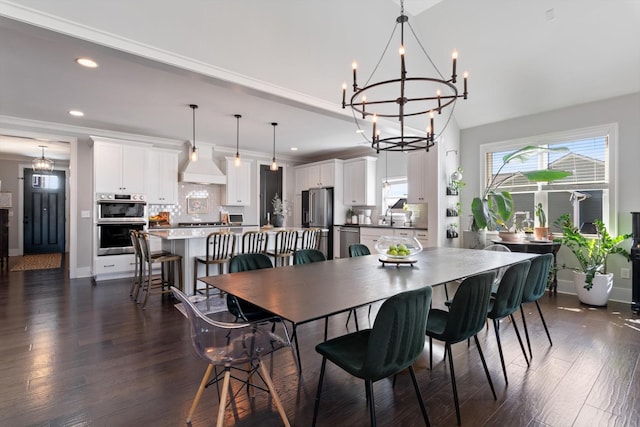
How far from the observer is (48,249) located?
882 cm

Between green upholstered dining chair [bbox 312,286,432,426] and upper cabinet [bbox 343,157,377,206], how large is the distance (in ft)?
18.1

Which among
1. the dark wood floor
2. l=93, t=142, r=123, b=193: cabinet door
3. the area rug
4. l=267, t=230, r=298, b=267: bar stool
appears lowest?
the dark wood floor

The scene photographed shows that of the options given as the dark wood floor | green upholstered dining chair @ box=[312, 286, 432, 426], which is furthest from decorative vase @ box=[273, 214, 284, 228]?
green upholstered dining chair @ box=[312, 286, 432, 426]

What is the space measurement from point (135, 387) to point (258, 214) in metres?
5.80

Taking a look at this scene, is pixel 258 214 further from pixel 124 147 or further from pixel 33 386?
pixel 33 386

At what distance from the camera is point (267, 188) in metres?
8.07

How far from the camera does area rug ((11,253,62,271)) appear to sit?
6523mm

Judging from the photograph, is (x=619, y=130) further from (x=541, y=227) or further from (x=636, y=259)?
(x=636, y=259)

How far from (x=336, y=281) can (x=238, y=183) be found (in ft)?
18.8

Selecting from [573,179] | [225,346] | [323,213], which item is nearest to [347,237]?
[323,213]

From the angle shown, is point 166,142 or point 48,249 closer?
point 166,142

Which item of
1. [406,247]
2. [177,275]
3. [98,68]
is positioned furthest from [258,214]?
[406,247]

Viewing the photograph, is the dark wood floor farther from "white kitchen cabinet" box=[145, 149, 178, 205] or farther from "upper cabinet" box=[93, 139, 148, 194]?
"white kitchen cabinet" box=[145, 149, 178, 205]

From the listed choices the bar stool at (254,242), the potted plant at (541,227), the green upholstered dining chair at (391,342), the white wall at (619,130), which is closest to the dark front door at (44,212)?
the bar stool at (254,242)
